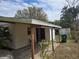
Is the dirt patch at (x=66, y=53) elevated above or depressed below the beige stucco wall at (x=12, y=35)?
below

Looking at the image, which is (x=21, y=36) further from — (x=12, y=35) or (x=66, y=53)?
(x=66, y=53)

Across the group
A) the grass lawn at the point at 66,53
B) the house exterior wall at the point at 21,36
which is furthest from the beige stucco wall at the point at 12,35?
the grass lawn at the point at 66,53

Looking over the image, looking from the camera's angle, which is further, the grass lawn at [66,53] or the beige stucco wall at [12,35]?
the beige stucco wall at [12,35]

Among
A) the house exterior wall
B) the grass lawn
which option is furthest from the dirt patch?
the house exterior wall

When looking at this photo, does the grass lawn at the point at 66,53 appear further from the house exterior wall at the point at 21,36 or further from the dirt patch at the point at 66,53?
the house exterior wall at the point at 21,36

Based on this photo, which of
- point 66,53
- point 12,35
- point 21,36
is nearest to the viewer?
point 66,53

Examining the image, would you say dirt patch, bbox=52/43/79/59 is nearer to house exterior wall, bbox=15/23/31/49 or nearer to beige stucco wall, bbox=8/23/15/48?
house exterior wall, bbox=15/23/31/49

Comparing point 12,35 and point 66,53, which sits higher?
point 12,35

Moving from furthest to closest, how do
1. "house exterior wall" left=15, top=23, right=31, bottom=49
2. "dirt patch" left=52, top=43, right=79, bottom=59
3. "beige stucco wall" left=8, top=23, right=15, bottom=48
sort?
"house exterior wall" left=15, top=23, right=31, bottom=49 < "beige stucco wall" left=8, top=23, right=15, bottom=48 < "dirt patch" left=52, top=43, right=79, bottom=59

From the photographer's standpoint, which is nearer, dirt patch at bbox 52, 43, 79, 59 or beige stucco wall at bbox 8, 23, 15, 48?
dirt patch at bbox 52, 43, 79, 59

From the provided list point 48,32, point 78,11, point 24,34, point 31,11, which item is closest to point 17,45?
point 24,34

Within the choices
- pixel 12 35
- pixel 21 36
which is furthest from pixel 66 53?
pixel 12 35

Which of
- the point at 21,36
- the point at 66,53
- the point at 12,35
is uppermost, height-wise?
the point at 12,35

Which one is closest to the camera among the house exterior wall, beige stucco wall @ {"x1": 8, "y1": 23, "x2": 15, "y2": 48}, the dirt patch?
the dirt patch
